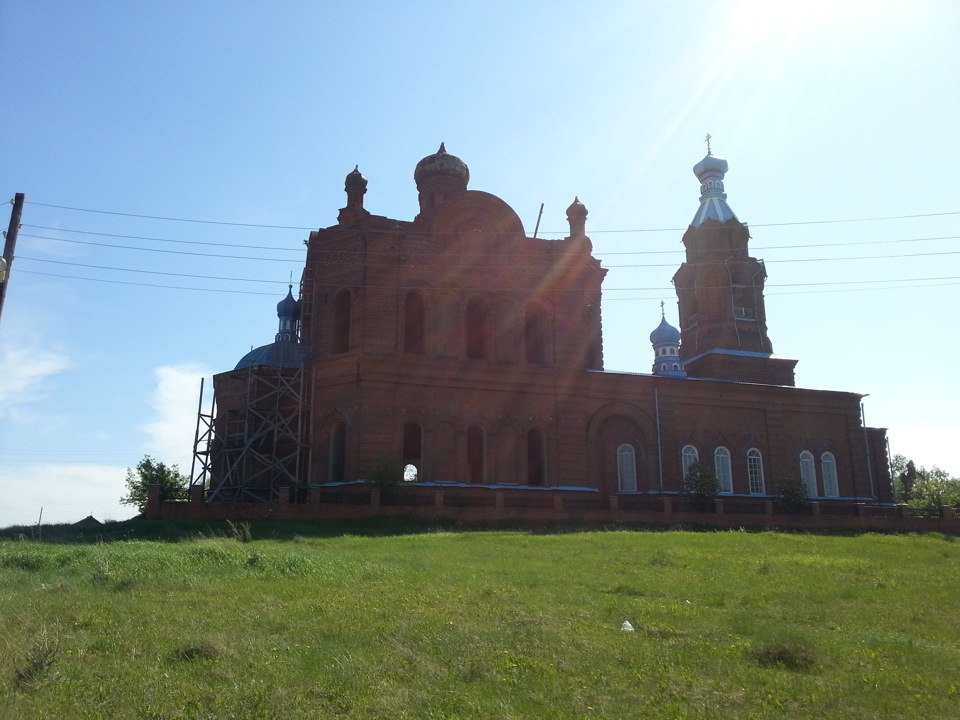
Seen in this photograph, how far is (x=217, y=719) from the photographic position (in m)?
6.62

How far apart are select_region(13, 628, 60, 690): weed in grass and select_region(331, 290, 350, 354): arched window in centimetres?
2352

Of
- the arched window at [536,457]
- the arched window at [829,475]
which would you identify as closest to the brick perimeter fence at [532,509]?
the arched window at [536,457]

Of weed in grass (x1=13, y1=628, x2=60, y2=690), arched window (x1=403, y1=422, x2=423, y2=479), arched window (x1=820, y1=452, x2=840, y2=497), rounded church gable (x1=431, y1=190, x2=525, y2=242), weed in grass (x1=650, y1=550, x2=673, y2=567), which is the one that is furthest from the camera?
arched window (x1=820, y1=452, x2=840, y2=497)

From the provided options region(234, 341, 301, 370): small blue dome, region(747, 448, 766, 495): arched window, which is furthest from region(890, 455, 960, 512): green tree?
region(234, 341, 301, 370): small blue dome

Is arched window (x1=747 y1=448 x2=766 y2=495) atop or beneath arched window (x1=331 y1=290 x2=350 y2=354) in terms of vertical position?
beneath

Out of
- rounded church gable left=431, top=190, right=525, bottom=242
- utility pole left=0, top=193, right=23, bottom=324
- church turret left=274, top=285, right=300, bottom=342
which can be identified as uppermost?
rounded church gable left=431, top=190, right=525, bottom=242

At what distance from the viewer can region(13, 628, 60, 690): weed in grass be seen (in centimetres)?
734

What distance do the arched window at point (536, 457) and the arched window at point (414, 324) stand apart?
212 inches

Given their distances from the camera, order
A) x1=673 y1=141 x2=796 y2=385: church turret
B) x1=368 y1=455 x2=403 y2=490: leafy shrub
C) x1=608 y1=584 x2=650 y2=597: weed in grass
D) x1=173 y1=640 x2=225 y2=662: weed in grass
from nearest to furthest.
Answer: x1=173 y1=640 x2=225 y2=662: weed in grass
x1=608 y1=584 x2=650 y2=597: weed in grass
x1=368 y1=455 x2=403 y2=490: leafy shrub
x1=673 y1=141 x2=796 y2=385: church turret

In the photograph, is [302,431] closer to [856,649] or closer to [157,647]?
[157,647]

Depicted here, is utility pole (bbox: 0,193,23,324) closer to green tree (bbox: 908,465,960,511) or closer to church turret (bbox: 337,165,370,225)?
church turret (bbox: 337,165,370,225)

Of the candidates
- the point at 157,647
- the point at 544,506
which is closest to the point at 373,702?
the point at 157,647

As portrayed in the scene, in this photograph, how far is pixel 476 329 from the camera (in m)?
33.2

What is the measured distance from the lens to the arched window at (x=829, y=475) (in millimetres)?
35969
